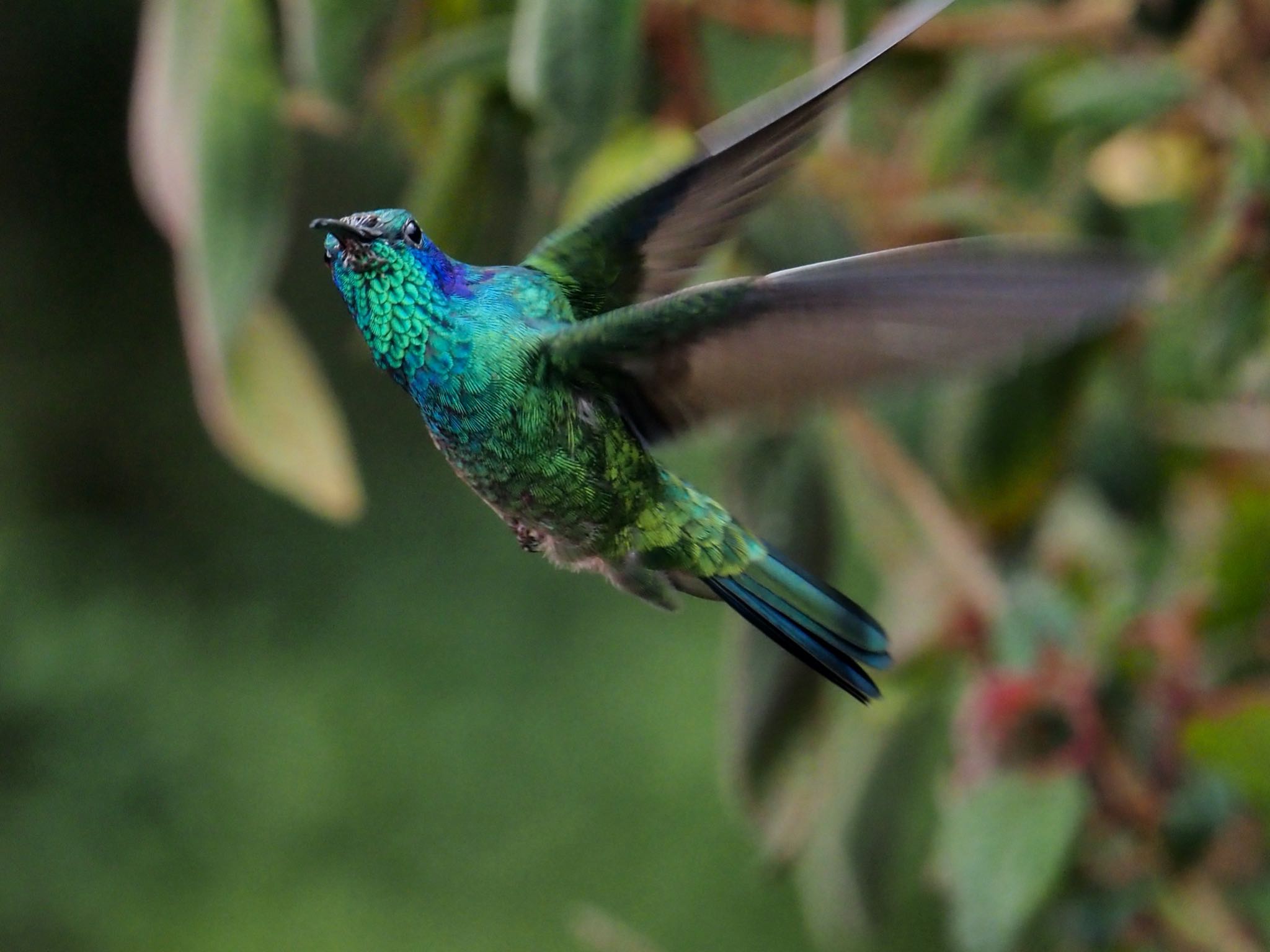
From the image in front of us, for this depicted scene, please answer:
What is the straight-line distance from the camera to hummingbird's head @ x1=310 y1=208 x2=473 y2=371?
0.40 metres

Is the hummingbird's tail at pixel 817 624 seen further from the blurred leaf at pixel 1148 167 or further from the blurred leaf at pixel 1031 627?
the blurred leaf at pixel 1148 167

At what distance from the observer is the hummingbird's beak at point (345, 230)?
39 cm

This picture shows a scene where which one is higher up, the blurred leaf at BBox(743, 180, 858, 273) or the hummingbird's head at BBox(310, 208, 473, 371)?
the hummingbird's head at BBox(310, 208, 473, 371)

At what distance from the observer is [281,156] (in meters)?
0.71

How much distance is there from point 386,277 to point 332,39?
11.1 inches

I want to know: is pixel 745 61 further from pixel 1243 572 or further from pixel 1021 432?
pixel 1243 572

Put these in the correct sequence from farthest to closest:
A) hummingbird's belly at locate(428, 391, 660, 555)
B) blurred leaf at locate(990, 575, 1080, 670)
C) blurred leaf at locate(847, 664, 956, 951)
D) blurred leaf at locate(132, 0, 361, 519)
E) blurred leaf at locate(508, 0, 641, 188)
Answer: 1. blurred leaf at locate(847, 664, 956, 951)
2. blurred leaf at locate(990, 575, 1080, 670)
3. blurred leaf at locate(132, 0, 361, 519)
4. blurred leaf at locate(508, 0, 641, 188)
5. hummingbird's belly at locate(428, 391, 660, 555)

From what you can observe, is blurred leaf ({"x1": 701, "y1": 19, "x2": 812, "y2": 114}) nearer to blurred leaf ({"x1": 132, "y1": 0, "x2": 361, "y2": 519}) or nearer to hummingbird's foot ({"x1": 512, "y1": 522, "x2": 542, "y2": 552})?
blurred leaf ({"x1": 132, "y1": 0, "x2": 361, "y2": 519})

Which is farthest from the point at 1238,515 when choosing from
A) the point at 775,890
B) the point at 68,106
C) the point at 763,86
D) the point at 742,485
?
the point at 68,106

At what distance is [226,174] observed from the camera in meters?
0.68

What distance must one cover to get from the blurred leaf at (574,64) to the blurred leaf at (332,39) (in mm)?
81

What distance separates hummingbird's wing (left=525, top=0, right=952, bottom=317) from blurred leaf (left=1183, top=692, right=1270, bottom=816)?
0.43 meters

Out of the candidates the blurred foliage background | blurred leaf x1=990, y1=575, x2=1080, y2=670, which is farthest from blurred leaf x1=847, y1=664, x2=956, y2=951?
blurred leaf x1=990, y1=575, x2=1080, y2=670

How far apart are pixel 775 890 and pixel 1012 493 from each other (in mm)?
1464
